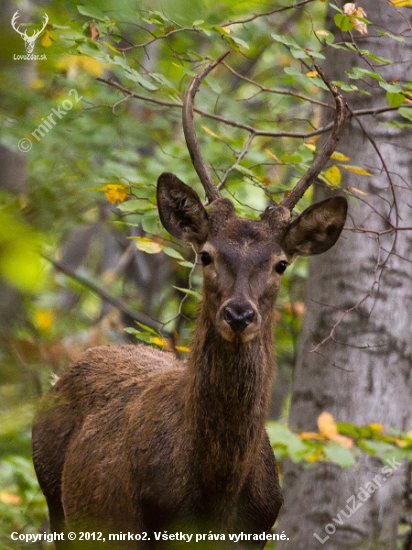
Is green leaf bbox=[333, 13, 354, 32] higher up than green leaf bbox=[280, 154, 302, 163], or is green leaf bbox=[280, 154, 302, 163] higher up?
green leaf bbox=[333, 13, 354, 32]

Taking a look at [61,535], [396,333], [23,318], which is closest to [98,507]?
[61,535]

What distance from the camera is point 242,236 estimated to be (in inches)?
198

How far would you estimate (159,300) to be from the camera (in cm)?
1426

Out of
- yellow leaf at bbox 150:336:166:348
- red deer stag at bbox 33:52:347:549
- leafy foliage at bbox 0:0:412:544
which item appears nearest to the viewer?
leafy foliage at bbox 0:0:412:544

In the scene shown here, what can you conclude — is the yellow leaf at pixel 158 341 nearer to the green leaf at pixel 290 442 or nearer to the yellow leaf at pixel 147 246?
the yellow leaf at pixel 147 246

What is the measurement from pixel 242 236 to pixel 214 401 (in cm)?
103

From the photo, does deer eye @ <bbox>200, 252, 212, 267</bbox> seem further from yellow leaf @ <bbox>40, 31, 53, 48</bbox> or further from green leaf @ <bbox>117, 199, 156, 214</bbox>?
yellow leaf @ <bbox>40, 31, 53, 48</bbox>

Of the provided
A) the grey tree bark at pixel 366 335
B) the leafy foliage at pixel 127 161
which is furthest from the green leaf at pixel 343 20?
the grey tree bark at pixel 366 335

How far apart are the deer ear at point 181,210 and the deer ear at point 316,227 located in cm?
56

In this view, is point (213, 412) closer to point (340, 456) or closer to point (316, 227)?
point (340, 456)

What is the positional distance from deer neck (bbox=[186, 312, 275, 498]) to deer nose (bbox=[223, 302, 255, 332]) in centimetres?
35

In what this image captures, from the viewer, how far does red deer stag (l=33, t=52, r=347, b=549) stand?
4.78 m
